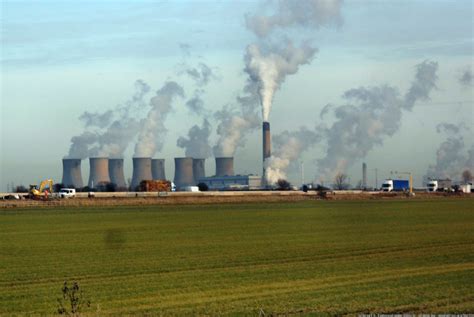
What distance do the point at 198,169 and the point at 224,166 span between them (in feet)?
36.7

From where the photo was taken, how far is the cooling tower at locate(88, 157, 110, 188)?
16150 centimetres

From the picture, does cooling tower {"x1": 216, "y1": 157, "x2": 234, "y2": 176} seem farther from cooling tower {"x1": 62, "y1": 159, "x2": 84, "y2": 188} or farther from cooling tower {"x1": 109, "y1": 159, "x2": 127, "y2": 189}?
cooling tower {"x1": 62, "y1": 159, "x2": 84, "y2": 188}

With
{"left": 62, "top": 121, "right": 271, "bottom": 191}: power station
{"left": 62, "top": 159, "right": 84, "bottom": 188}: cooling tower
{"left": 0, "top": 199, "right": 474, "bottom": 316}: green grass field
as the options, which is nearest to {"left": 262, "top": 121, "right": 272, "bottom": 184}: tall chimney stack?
{"left": 62, "top": 121, "right": 271, "bottom": 191}: power station

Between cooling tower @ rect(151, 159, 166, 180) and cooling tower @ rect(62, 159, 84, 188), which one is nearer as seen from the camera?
cooling tower @ rect(62, 159, 84, 188)

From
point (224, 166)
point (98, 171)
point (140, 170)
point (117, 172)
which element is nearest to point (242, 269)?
point (98, 171)

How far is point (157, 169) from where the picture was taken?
181500 millimetres

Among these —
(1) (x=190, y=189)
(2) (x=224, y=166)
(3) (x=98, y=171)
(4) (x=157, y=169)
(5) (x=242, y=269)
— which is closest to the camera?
(5) (x=242, y=269)

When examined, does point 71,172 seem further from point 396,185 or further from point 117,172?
point 396,185

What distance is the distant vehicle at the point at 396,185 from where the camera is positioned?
602ft

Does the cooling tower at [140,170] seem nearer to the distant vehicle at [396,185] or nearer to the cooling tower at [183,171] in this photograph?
the cooling tower at [183,171]

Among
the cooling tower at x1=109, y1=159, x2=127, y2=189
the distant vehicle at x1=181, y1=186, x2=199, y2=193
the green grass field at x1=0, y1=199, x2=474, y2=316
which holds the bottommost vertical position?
the green grass field at x1=0, y1=199, x2=474, y2=316

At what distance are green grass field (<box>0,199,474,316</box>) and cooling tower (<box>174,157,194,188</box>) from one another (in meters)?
122

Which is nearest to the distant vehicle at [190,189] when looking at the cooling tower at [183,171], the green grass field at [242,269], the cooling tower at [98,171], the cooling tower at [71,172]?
the cooling tower at [183,171]

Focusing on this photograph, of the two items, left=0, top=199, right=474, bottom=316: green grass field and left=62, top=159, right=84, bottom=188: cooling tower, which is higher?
left=62, top=159, right=84, bottom=188: cooling tower
